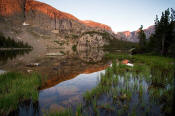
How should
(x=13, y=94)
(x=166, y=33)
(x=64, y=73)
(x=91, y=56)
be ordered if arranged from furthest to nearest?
(x=91, y=56), (x=166, y=33), (x=64, y=73), (x=13, y=94)

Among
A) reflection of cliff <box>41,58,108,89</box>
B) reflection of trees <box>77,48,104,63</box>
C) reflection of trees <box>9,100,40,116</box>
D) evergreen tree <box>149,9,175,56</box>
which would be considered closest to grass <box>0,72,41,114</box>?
reflection of trees <box>9,100,40,116</box>

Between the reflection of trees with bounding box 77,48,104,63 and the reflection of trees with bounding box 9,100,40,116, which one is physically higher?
the reflection of trees with bounding box 77,48,104,63

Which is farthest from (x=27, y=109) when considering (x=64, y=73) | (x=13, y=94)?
(x=64, y=73)

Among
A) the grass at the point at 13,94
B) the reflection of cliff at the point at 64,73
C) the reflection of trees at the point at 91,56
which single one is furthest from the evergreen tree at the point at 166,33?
the grass at the point at 13,94

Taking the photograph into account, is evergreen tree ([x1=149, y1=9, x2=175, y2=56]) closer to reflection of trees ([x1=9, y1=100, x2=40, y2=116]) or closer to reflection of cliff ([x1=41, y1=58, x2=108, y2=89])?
reflection of cliff ([x1=41, y1=58, x2=108, y2=89])

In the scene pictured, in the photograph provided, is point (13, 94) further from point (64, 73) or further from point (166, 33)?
point (166, 33)

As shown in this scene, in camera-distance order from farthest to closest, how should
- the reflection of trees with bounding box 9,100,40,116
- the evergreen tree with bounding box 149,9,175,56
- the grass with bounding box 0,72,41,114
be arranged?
1. the evergreen tree with bounding box 149,9,175,56
2. the reflection of trees with bounding box 9,100,40,116
3. the grass with bounding box 0,72,41,114

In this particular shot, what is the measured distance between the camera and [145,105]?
5.89 m

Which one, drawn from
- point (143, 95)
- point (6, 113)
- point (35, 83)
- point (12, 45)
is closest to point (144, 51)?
point (143, 95)

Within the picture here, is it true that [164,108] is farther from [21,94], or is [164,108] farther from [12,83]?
[12,83]

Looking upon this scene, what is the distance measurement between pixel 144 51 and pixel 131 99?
45.4 meters

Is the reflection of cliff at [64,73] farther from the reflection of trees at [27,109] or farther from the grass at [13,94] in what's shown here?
the reflection of trees at [27,109]

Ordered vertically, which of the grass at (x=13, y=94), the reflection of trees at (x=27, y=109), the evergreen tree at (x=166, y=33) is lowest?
the reflection of trees at (x=27, y=109)

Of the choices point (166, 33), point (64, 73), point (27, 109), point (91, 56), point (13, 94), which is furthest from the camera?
point (91, 56)
